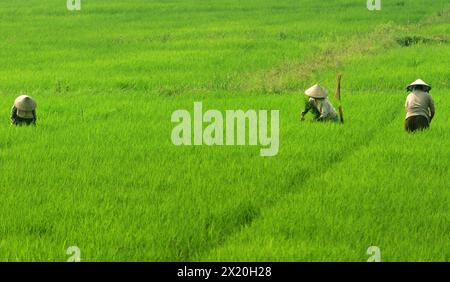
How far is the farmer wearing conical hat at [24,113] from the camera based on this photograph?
29.3 feet

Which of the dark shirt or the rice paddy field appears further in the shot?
the dark shirt

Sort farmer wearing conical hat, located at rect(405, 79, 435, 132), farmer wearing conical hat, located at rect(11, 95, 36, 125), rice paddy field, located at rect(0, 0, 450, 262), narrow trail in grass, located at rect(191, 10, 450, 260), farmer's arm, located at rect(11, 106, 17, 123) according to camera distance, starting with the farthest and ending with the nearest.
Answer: farmer's arm, located at rect(11, 106, 17, 123) < farmer wearing conical hat, located at rect(11, 95, 36, 125) < farmer wearing conical hat, located at rect(405, 79, 435, 132) < narrow trail in grass, located at rect(191, 10, 450, 260) < rice paddy field, located at rect(0, 0, 450, 262)

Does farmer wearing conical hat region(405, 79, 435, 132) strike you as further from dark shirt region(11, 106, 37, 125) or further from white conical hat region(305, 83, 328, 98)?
dark shirt region(11, 106, 37, 125)

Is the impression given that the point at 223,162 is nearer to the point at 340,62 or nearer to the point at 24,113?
the point at 24,113

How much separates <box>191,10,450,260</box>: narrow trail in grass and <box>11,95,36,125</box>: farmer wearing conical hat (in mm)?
3717

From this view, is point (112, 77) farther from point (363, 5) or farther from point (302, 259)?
point (363, 5)

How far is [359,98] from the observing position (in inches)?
445

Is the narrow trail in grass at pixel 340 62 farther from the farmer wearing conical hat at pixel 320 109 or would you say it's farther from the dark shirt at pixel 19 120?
the dark shirt at pixel 19 120

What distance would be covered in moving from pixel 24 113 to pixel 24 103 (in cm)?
33

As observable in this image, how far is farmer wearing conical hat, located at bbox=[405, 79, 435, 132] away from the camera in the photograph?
8.49 m

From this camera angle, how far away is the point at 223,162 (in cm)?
732

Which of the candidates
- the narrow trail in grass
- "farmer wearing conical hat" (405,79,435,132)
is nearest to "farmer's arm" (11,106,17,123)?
the narrow trail in grass
